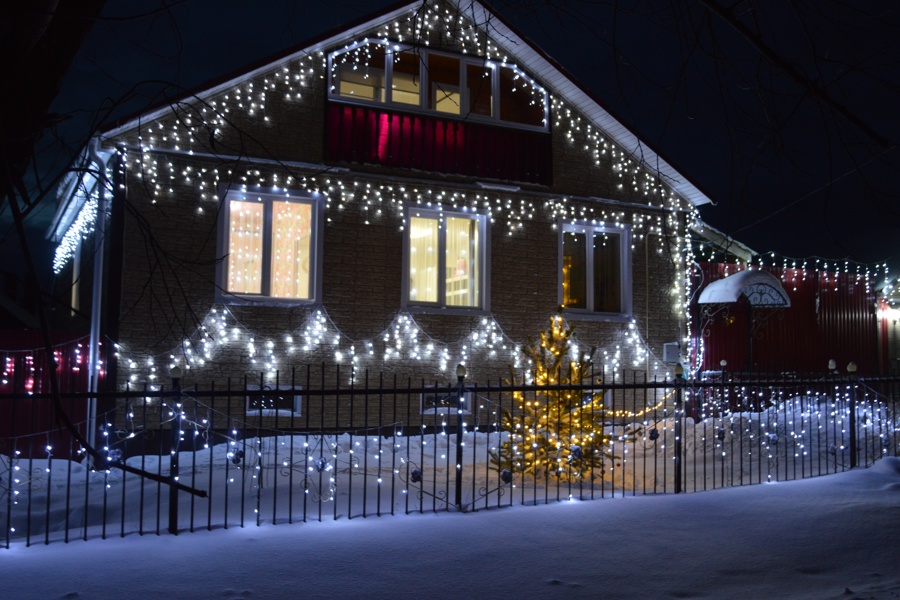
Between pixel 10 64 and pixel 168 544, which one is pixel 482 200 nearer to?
pixel 168 544

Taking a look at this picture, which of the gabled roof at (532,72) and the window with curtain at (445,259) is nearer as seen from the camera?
the gabled roof at (532,72)

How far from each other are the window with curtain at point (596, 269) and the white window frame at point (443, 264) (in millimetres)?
1574

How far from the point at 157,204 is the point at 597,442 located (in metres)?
7.28

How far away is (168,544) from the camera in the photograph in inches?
241

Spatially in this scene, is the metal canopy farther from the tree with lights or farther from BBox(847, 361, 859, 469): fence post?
the tree with lights

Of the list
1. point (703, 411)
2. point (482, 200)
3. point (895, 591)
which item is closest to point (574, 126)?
point (482, 200)

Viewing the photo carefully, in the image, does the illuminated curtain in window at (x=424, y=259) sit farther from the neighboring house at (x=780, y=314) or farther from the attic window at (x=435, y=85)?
the neighboring house at (x=780, y=314)

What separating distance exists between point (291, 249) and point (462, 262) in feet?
10.2

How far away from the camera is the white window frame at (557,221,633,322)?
14.3 m

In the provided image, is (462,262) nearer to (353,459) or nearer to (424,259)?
(424,259)

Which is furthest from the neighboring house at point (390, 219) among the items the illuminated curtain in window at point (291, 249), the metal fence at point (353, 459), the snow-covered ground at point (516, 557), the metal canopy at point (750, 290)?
the snow-covered ground at point (516, 557)

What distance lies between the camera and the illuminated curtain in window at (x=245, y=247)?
12188mm

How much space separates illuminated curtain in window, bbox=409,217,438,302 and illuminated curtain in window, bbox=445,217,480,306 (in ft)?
1.01

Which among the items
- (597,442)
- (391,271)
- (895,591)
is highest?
(391,271)
